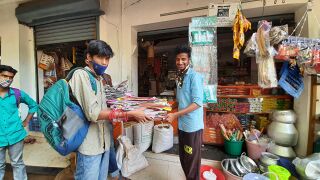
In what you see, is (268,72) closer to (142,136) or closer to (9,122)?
(142,136)

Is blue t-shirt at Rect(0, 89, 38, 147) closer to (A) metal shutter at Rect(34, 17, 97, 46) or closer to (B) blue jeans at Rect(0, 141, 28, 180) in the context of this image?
(B) blue jeans at Rect(0, 141, 28, 180)

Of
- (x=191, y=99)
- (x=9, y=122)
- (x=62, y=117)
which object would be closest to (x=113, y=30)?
(x=9, y=122)

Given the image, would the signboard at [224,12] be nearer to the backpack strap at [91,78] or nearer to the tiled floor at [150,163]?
the backpack strap at [91,78]

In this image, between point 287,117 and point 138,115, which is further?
point 287,117

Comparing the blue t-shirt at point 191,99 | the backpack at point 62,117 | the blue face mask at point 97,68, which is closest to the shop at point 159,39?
the blue t-shirt at point 191,99

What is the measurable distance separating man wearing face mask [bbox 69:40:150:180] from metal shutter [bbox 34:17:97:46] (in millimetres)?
2425

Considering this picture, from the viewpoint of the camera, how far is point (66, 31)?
381 centimetres

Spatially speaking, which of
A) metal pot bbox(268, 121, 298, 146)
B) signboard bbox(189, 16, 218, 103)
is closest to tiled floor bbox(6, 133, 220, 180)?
metal pot bbox(268, 121, 298, 146)

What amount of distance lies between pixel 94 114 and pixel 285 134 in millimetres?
2700

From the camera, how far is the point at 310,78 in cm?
239

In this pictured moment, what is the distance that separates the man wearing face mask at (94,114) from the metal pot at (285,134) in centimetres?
227

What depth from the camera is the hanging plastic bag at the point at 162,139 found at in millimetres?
3000

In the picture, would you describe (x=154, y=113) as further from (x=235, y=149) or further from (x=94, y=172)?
(x=235, y=149)

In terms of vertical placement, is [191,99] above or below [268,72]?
below
